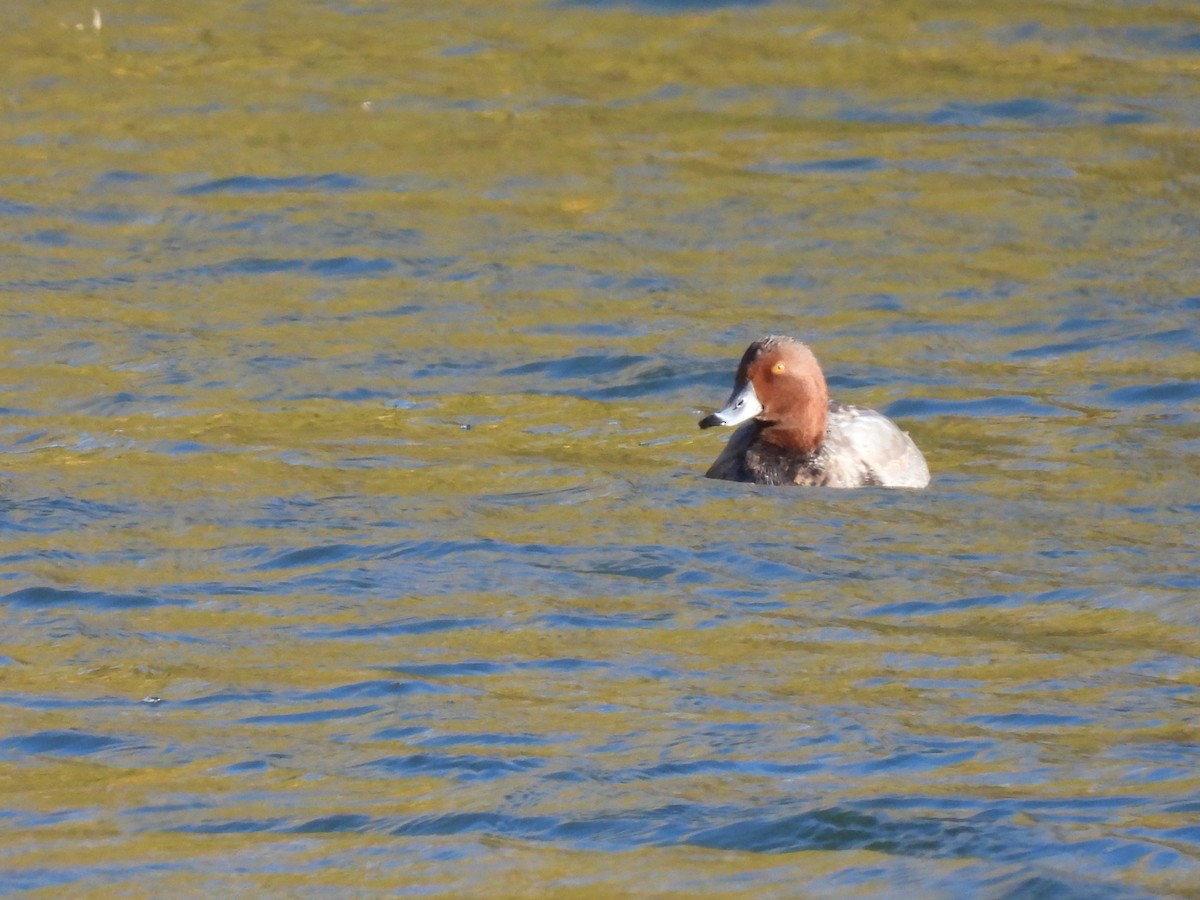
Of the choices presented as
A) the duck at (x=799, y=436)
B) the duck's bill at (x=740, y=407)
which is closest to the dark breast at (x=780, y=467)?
the duck at (x=799, y=436)

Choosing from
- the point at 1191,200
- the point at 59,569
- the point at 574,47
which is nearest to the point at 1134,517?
the point at 59,569

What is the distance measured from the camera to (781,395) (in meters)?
10.9

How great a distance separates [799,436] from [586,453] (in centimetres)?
110

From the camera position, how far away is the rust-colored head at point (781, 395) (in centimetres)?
1077

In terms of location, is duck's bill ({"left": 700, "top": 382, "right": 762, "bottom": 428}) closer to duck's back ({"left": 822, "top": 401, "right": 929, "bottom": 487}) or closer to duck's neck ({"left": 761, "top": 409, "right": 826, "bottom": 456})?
duck's neck ({"left": 761, "top": 409, "right": 826, "bottom": 456})

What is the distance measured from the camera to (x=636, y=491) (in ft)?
34.5

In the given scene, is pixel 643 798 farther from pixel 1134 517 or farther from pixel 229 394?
pixel 229 394

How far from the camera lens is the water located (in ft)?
21.5

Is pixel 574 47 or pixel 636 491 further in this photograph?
pixel 574 47

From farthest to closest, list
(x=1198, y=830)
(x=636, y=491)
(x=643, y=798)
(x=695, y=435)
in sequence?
(x=695, y=435) < (x=636, y=491) < (x=643, y=798) < (x=1198, y=830)

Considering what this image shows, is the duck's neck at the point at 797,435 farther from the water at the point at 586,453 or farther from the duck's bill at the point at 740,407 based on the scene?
the water at the point at 586,453

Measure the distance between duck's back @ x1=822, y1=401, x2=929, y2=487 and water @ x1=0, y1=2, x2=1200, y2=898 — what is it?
0.20 m

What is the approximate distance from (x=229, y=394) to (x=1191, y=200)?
6.90 meters

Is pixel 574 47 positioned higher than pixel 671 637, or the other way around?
pixel 574 47
